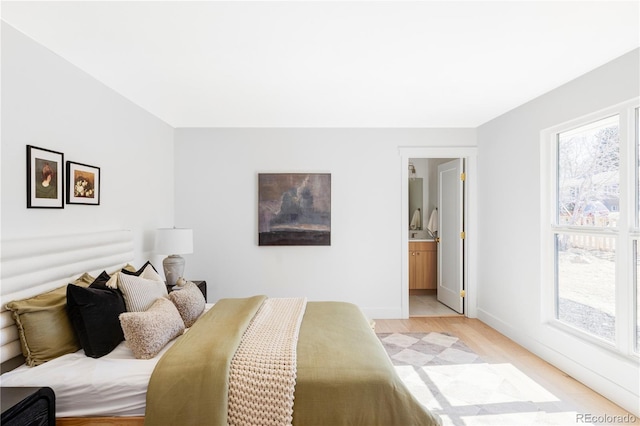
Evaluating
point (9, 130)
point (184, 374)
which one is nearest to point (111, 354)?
point (184, 374)

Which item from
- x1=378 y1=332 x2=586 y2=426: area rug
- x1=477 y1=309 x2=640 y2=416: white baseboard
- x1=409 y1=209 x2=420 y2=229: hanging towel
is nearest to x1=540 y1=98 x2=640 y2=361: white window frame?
x1=477 y1=309 x2=640 y2=416: white baseboard

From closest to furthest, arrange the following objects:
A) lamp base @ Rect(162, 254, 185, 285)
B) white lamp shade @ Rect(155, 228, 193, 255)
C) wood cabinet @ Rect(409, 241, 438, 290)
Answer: white lamp shade @ Rect(155, 228, 193, 255)
lamp base @ Rect(162, 254, 185, 285)
wood cabinet @ Rect(409, 241, 438, 290)

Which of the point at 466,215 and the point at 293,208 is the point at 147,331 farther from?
the point at 466,215

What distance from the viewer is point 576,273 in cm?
299

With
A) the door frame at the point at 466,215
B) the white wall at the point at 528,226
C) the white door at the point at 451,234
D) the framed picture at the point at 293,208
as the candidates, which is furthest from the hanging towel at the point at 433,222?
the framed picture at the point at 293,208

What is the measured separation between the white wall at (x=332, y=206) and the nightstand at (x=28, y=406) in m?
2.76

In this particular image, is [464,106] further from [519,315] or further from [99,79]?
[99,79]

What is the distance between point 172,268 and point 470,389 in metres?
3.07

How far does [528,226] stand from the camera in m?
3.50

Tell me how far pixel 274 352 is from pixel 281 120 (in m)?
2.93

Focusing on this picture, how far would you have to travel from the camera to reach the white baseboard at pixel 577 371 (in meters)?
2.39

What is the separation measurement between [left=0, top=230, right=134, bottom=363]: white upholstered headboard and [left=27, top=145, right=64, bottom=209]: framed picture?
9.8 inches

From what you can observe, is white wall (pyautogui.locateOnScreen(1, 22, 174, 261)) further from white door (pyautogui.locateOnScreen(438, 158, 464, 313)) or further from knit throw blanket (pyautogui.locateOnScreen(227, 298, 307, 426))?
white door (pyautogui.locateOnScreen(438, 158, 464, 313))

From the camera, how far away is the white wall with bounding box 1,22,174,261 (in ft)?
6.73
